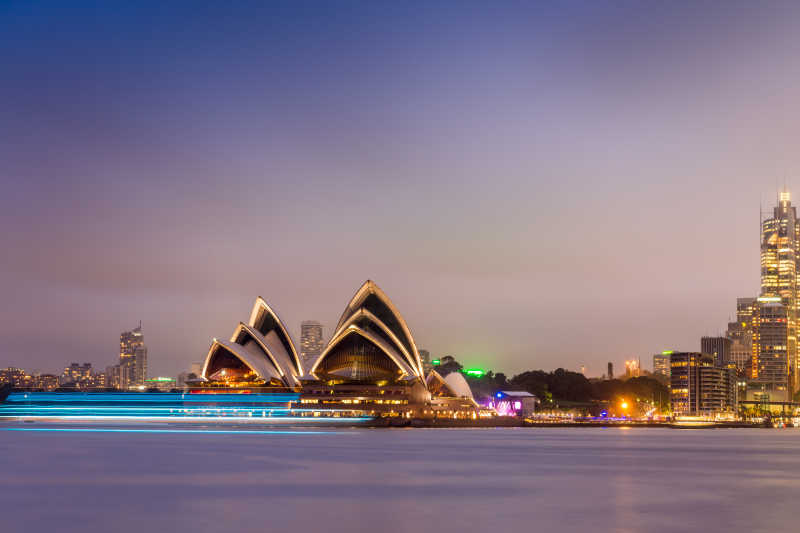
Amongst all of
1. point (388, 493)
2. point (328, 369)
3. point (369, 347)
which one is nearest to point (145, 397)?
point (328, 369)

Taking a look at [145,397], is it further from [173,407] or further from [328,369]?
[328,369]

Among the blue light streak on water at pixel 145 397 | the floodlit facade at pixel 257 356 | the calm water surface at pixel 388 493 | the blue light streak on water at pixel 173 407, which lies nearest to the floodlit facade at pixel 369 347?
the floodlit facade at pixel 257 356

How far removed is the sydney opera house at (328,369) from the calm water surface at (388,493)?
240 feet

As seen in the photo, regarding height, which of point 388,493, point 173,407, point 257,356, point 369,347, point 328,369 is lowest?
point 173,407

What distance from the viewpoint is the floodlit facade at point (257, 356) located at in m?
136

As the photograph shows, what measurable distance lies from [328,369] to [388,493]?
105257 mm

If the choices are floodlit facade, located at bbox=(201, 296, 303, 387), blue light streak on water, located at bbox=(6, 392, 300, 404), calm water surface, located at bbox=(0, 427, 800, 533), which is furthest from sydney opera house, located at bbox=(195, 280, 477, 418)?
calm water surface, located at bbox=(0, 427, 800, 533)

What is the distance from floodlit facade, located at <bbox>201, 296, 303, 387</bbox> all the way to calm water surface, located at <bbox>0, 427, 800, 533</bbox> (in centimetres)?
7391

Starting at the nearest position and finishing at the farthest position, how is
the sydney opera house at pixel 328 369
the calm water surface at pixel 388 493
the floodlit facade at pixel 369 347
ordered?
the calm water surface at pixel 388 493
the floodlit facade at pixel 369 347
the sydney opera house at pixel 328 369

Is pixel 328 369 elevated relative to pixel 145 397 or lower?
elevated

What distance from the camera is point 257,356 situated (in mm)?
137875

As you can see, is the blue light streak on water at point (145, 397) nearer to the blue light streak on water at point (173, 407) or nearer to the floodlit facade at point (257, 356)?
the blue light streak on water at point (173, 407)

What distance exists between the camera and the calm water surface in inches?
1066

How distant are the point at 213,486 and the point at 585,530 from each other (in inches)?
748
